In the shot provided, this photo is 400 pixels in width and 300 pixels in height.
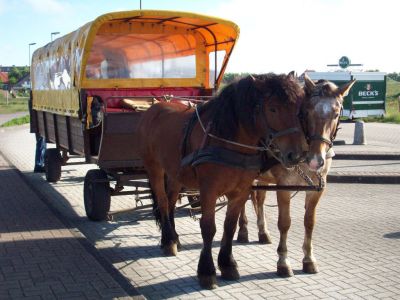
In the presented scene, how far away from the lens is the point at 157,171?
719 centimetres

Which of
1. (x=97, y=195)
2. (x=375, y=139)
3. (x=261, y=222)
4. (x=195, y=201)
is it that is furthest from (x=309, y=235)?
(x=375, y=139)

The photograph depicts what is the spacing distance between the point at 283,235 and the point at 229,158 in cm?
124

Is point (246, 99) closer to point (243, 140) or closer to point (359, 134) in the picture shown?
point (243, 140)

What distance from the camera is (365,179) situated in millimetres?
12023

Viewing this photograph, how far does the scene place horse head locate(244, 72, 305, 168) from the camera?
489 centimetres

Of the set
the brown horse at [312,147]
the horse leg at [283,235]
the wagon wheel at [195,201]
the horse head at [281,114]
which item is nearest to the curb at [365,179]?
the wagon wheel at [195,201]

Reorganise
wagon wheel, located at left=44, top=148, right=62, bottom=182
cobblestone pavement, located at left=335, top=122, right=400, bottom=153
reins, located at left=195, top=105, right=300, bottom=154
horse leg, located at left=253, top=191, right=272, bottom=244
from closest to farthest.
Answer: reins, located at left=195, top=105, right=300, bottom=154, horse leg, located at left=253, top=191, right=272, bottom=244, wagon wheel, located at left=44, top=148, right=62, bottom=182, cobblestone pavement, located at left=335, top=122, right=400, bottom=153

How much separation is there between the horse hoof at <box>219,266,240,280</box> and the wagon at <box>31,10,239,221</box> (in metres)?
2.61

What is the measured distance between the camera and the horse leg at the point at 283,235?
19.1 feet

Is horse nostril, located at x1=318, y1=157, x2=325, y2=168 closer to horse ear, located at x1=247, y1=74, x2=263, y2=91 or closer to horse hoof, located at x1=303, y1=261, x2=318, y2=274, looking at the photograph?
horse ear, located at x1=247, y1=74, x2=263, y2=91

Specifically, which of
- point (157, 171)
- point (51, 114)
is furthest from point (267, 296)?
point (51, 114)

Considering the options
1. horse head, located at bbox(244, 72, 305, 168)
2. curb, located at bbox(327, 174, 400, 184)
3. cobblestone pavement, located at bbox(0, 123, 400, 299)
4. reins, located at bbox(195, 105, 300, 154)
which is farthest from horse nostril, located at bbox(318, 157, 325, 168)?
curb, located at bbox(327, 174, 400, 184)

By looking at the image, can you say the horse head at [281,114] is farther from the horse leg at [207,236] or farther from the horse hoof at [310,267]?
the horse hoof at [310,267]

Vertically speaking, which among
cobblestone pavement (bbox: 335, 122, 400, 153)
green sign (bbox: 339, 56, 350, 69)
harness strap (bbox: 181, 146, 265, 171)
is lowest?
cobblestone pavement (bbox: 335, 122, 400, 153)
